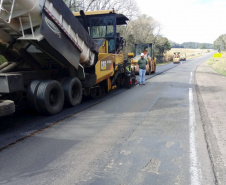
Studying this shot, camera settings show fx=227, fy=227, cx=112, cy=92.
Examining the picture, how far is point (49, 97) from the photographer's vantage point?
6.05 metres

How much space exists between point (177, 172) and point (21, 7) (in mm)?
4164

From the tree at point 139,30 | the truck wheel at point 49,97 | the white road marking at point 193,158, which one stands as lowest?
the white road marking at point 193,158

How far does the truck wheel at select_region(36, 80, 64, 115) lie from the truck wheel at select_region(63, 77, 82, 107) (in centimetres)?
28

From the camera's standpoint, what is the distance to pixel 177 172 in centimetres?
309

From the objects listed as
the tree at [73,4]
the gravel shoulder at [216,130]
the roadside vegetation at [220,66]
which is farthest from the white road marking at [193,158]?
the tree at [73,4]

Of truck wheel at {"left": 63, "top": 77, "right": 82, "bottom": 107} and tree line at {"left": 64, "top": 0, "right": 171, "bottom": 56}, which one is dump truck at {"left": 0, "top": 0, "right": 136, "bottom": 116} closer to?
truck wheel at {"left": 63, "top": 77, "right": 82, "bottom": 107}

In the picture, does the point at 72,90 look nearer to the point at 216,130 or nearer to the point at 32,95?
the point at 32,95

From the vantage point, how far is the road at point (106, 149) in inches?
117

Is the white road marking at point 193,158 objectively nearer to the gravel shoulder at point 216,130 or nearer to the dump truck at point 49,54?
the gravel shoulder at point 216,130

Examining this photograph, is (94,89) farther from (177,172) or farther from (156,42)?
(156,42)

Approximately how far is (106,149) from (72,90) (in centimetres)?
361

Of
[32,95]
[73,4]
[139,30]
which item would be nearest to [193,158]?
[32,95]

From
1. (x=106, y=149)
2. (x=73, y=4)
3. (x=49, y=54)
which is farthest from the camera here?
(x=73, y=4)

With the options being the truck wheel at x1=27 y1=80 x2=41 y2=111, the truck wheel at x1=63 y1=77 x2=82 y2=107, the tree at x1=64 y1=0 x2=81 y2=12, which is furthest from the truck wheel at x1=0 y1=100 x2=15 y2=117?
the tree at x1=64 y1=0 x2=81 y2=12
